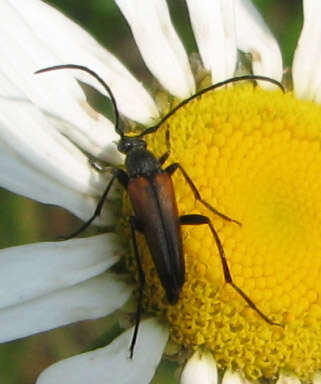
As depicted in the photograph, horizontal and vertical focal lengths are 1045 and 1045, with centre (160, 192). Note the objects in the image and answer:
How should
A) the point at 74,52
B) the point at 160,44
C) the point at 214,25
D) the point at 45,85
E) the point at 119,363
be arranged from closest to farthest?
1. the point at 119,363
2. the point at 45,85
3. the point at 74,52
4. the point at 160,44
5. the point at 214,25

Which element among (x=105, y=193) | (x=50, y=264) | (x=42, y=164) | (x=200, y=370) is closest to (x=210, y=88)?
(x=105, y=193)

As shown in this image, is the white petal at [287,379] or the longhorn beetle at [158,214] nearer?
the longhorn beetle at [158,214]

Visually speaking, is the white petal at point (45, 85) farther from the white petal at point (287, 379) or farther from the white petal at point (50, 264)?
the white petal at point (287, 379)

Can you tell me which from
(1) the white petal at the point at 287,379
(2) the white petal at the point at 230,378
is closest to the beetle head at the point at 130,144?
(2) the white petal at the point at 230,378

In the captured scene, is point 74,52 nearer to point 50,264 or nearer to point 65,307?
point 50,264

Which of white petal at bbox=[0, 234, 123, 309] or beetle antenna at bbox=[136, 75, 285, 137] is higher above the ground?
beetle antenna at bbox=[136, 75, 285, 137]

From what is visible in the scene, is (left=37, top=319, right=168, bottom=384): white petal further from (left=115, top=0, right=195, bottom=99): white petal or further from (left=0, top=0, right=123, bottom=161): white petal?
(left=115, top=0, right=195, bottom=99): white petal

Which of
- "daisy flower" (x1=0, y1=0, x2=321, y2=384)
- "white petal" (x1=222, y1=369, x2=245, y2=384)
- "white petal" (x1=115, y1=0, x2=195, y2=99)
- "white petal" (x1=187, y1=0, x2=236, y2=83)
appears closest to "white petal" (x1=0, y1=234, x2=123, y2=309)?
"daisy flower" (x1=0, y1=0, x2=321, y2=384)
